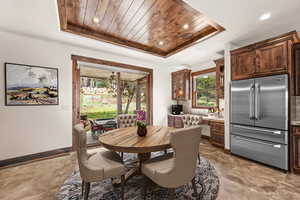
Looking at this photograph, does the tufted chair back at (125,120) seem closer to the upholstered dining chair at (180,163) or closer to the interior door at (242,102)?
the upholstered dining chair at (180,163)

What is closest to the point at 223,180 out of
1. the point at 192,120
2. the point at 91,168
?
the point at 192,120

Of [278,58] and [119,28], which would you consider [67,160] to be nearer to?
[119,28]

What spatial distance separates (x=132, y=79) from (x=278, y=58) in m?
4.31

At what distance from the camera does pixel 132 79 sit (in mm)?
5270

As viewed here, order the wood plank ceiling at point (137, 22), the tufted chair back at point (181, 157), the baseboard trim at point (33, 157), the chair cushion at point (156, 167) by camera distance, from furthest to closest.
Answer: the baseboard trim at point (33, 157) → the wood plank ceiling at point (137, 22) → the chair cushion at point (156, 167) → the tufted chair back at point (181, 157)

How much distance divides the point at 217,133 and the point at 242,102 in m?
1.09

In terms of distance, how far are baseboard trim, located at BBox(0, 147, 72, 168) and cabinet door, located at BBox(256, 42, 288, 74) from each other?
468 centimetres

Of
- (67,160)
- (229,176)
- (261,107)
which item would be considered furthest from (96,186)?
(261,107)

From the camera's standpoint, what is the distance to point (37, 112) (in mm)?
2727

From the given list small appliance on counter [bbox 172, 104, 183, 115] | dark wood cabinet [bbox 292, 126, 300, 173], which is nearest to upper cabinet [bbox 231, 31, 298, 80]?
dark wood cabinet [bbox 292, 126, 300, 173]

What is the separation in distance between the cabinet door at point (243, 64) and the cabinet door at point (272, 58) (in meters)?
0.10

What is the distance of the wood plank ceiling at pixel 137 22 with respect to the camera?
6.32 feet

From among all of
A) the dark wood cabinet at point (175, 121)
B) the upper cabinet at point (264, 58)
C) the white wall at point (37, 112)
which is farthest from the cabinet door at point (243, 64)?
the white wall at point (37, 112)

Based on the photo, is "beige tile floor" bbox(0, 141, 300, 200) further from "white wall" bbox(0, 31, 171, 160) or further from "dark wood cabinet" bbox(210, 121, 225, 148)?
"dark wood cabinet" bbox(210, 121, 225, 148)
